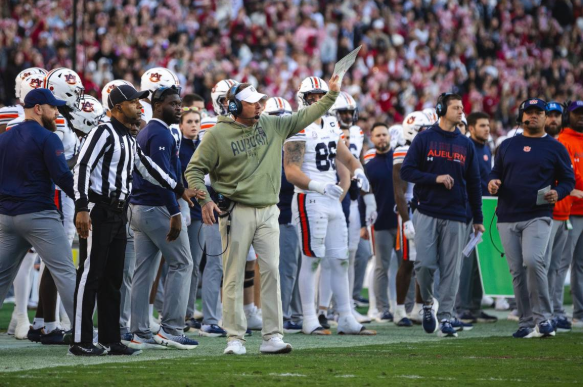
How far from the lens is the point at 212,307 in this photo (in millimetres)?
9789

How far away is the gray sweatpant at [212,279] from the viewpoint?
32.1 ft

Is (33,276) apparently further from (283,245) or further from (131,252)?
(131,252)

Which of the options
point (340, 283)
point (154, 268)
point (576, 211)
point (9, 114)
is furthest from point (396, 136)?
point (154, 268)

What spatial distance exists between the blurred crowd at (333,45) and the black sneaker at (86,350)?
933 cm

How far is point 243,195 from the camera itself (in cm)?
755

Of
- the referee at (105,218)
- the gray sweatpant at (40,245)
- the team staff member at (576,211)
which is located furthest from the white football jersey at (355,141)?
the gray sweatpant at (40,245)

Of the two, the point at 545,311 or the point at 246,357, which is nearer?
the point at 246,357

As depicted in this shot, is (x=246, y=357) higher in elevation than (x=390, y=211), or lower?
lower

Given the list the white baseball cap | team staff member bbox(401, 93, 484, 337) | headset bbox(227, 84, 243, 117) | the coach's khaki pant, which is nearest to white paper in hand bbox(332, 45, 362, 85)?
the white baseball cap

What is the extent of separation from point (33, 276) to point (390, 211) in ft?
16.3

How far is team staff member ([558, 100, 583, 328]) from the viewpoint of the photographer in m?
10.3

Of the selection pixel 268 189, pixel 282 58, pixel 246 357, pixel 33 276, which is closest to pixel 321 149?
pixel 268 189

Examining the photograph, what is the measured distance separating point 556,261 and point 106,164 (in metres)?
4.85

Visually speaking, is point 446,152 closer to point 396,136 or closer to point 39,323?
point 396,136
